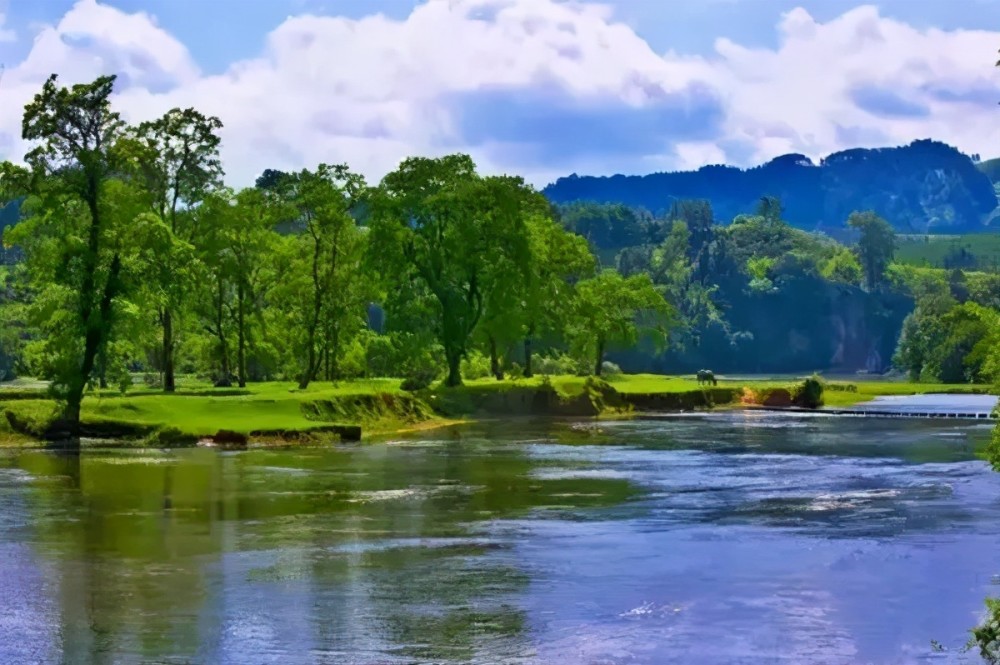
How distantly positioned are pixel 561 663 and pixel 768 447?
48.2m

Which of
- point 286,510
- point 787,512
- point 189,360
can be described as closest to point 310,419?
point 286,510

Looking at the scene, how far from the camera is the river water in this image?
22.7m

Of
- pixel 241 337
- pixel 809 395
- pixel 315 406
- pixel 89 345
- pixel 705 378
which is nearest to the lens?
pixel 89 345

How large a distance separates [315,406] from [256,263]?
25.7 m

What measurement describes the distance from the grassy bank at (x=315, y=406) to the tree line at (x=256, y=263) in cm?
196

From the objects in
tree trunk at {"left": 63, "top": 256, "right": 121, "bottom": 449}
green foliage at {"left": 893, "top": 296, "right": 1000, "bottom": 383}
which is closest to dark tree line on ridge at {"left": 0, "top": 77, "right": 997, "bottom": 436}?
tree trunk at {"left": 63, "top": 256, "right": 121, "bottom": 449}

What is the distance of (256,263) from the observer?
95125 millimetres

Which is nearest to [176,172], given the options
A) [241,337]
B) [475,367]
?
[241,337]

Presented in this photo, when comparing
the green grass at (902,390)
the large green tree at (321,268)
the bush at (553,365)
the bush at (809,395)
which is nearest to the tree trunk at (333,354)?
the large green tree at (321,268)

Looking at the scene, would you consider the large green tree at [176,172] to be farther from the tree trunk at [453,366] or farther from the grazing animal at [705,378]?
the grazing animal at [705,378]

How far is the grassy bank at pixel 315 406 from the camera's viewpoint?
210ft

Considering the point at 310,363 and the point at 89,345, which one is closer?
the point at 89,345

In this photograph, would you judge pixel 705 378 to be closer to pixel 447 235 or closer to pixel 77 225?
pixel 447 235

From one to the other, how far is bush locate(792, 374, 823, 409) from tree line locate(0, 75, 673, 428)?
64.9 feet
